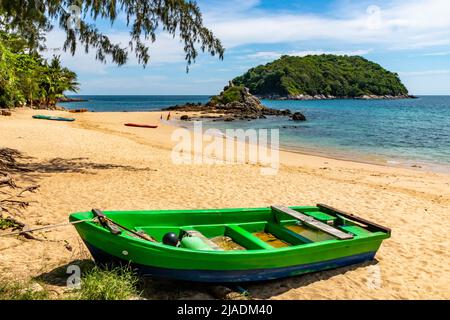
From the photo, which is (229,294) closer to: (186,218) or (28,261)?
(186,218)

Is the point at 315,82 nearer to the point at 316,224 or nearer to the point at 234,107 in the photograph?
the point at 234,107

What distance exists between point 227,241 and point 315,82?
572ft

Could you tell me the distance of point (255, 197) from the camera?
12.2 meters

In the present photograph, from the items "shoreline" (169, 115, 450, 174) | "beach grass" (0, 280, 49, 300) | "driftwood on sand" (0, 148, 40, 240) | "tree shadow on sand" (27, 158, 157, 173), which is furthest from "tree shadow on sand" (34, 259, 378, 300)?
"shoreline" (169, 115, 450, 174)

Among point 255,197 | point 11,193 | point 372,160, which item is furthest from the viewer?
point 372,160

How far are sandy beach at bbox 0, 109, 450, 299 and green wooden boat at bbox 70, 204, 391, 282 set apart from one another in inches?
17.9

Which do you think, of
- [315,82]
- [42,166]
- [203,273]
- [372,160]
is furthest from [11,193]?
[315,82]

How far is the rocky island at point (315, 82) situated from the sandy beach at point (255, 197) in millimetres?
144271

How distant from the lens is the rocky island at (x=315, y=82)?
16338 centimetres

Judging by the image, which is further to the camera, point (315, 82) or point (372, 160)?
point (315, 82)

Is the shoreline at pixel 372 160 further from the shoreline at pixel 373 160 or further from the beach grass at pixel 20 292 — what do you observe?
the beach grass at pixel 20 292

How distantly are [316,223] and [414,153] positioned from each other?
24002mm

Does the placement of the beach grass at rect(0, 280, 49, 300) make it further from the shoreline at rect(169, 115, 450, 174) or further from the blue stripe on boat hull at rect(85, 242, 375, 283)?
the shoreline at rect(169, 115, 450, 174)

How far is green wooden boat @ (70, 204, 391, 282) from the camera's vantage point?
5402mm
